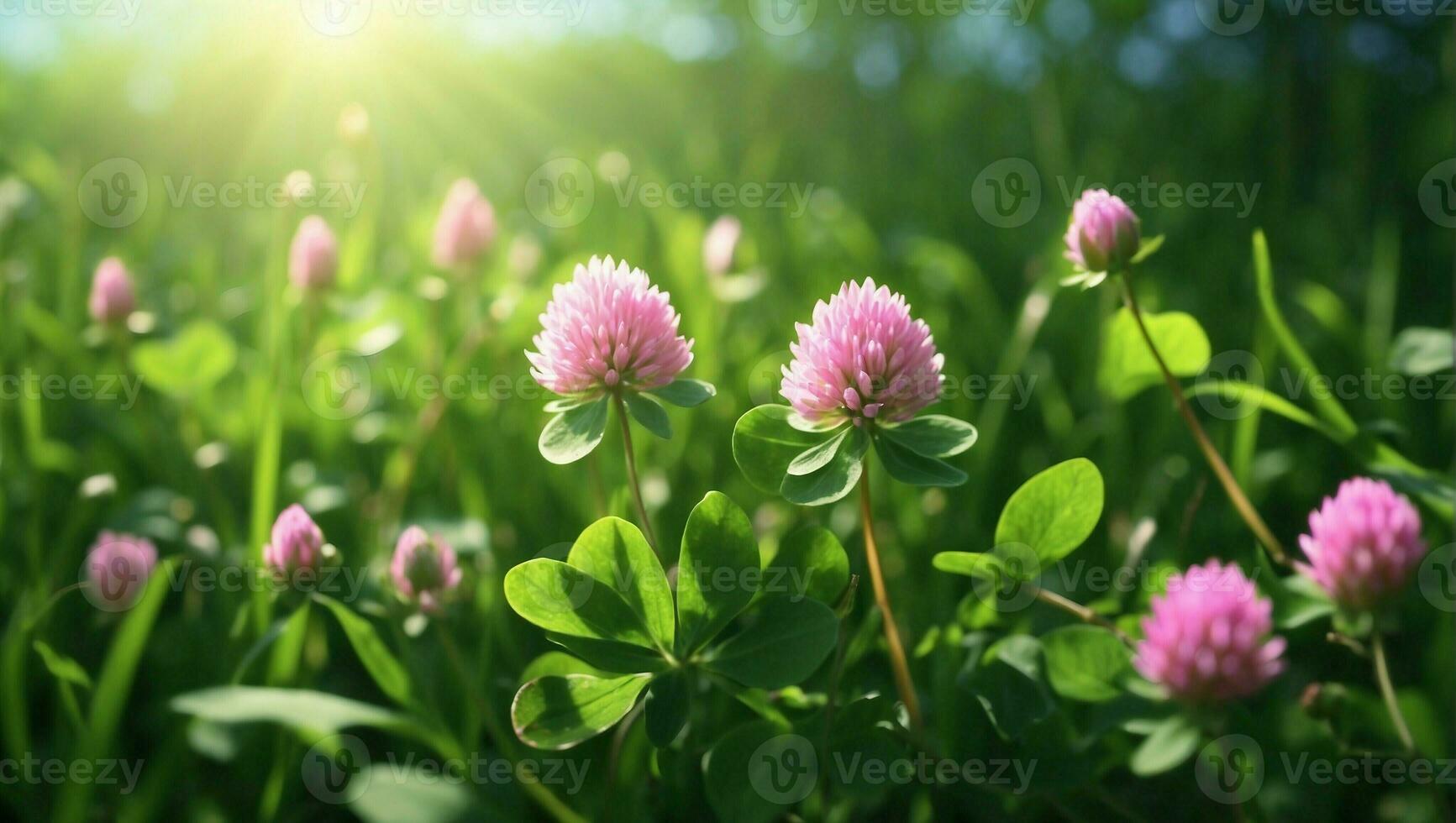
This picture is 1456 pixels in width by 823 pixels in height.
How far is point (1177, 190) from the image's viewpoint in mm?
2527

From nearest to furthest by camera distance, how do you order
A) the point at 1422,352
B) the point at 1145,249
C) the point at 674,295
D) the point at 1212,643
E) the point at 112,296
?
the point at 1212,643
the point at 1145,249
the point at 1422,352
the point at 112,296
the point at 674,295

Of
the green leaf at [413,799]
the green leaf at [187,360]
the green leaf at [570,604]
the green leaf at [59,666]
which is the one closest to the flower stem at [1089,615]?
the green leaf at [570,604]

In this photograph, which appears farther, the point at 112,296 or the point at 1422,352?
the point at 112,296

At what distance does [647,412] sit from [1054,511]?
1.18 ft

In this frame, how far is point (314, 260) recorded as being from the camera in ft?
4.83

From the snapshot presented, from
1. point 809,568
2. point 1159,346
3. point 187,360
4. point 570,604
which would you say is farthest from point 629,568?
point 187,360

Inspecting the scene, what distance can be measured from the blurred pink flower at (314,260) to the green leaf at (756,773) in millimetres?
1029

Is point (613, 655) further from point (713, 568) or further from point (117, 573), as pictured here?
point (117, 573)

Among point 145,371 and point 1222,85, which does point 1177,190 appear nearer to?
point 1222,85

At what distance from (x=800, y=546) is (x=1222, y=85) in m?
3.37

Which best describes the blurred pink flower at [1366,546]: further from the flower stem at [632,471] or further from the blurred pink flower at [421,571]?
the blurred pink flower at [421,571]

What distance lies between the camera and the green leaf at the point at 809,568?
83 cm

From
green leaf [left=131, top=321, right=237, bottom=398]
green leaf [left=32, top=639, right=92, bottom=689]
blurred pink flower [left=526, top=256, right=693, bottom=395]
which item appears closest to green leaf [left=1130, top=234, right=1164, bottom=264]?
blurred pink flower [left=526, top=256, right=693, bottom=395]

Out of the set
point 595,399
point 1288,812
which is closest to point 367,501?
point 595,399
